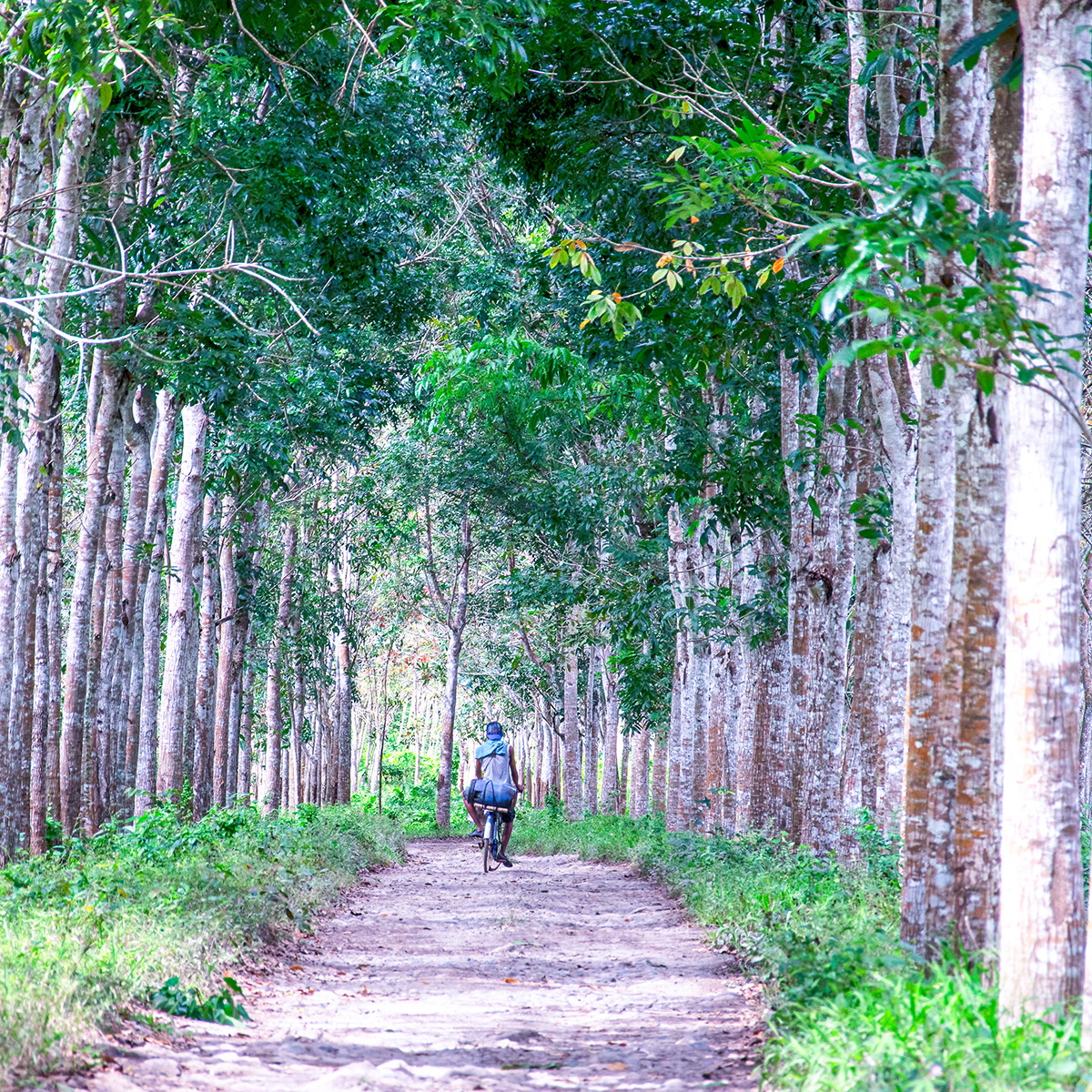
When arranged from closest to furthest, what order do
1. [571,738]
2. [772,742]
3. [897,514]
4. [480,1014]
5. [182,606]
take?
[480,1014] < [897,514] < [772,742] < [182,606] < [571,738]

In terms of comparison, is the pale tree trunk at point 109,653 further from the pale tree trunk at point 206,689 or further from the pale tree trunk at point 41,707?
the pale tree trunk at point 206,689

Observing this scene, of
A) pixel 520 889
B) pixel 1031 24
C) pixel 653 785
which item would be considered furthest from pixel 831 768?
pixel 653 785

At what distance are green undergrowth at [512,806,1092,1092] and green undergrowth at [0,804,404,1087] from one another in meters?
3.23

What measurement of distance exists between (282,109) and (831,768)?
349 inches

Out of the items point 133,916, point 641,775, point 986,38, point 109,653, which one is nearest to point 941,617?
point 986,38

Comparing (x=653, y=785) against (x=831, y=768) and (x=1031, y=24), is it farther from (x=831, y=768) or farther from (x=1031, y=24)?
(x=1031, y=24)

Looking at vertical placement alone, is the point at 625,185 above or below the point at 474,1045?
above

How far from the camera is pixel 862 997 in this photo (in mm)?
5172

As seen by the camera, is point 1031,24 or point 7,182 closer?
point 1031,24

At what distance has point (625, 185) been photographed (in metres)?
Answer: 10.6

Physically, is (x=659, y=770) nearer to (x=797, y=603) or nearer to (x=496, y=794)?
(x=496, y=794)

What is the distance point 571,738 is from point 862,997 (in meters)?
24.0

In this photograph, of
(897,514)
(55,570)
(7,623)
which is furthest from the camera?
(55,570)

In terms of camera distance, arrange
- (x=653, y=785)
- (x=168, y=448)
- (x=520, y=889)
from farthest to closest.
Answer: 1. (x=653, y=785)
2. (x=168, y=448)
3. (x=520, y=889)
